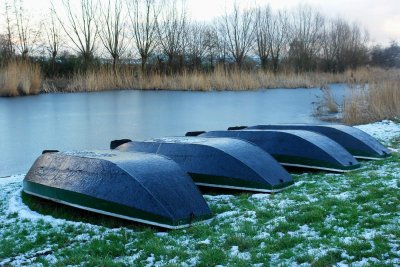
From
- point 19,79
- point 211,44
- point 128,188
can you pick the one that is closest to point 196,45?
point 211,44

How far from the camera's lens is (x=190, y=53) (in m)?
23.3

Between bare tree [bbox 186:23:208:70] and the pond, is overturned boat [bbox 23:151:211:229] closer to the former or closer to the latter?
the pond

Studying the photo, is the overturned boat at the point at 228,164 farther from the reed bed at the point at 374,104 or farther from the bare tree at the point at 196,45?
the bare tree at the point at 196,45

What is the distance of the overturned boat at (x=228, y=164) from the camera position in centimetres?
449

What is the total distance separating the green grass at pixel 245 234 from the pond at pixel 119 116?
119 inches

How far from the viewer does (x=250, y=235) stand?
3.00 metres

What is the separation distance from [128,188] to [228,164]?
4.13ft

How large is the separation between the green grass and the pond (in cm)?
302

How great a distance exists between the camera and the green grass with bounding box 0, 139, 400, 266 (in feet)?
8.54

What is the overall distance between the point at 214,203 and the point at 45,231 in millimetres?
1318

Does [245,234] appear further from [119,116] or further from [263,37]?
[263,37]

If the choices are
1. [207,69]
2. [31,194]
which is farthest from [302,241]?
[207,69]

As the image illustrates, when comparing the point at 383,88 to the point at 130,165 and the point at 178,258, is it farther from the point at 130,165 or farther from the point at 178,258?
the point at 178,258

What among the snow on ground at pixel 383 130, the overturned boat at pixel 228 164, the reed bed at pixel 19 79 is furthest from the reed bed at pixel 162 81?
the overturned boat at pixel 228 164
